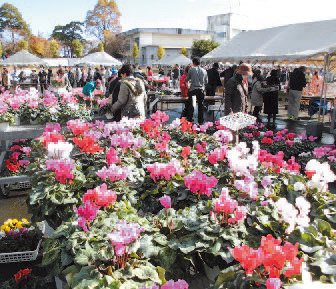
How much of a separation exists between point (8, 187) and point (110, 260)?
414 centimetres

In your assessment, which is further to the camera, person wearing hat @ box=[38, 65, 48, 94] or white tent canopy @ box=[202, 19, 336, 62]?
person wearing hat @ box=[38, 65, 48, 94]

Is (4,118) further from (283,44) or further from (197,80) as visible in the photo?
(283,44)

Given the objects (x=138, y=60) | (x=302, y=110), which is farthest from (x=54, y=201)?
(x=138, y=60)

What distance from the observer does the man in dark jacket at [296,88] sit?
11500 mm

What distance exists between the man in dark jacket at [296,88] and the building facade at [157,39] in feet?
169

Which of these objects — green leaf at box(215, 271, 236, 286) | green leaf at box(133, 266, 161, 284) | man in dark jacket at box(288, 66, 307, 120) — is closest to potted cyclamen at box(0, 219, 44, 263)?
green leaf at box(133, 266, 161, 284)

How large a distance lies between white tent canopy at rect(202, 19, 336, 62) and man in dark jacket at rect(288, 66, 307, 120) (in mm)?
1072

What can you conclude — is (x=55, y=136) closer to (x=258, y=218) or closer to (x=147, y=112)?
(x=258, y=218)

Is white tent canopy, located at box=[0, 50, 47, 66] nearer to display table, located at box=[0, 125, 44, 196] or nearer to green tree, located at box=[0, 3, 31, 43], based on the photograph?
display table, located at box=[0, 125, 44, 196]

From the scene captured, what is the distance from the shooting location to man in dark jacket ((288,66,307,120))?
1150cm

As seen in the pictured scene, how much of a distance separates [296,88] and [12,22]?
205 ft

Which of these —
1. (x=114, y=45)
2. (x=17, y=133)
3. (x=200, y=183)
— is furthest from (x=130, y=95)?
(x=114, y=45)

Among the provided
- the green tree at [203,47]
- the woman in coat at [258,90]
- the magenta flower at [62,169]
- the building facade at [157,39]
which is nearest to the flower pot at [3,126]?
the magenta flower at [62,169]

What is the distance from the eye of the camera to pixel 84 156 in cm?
386
